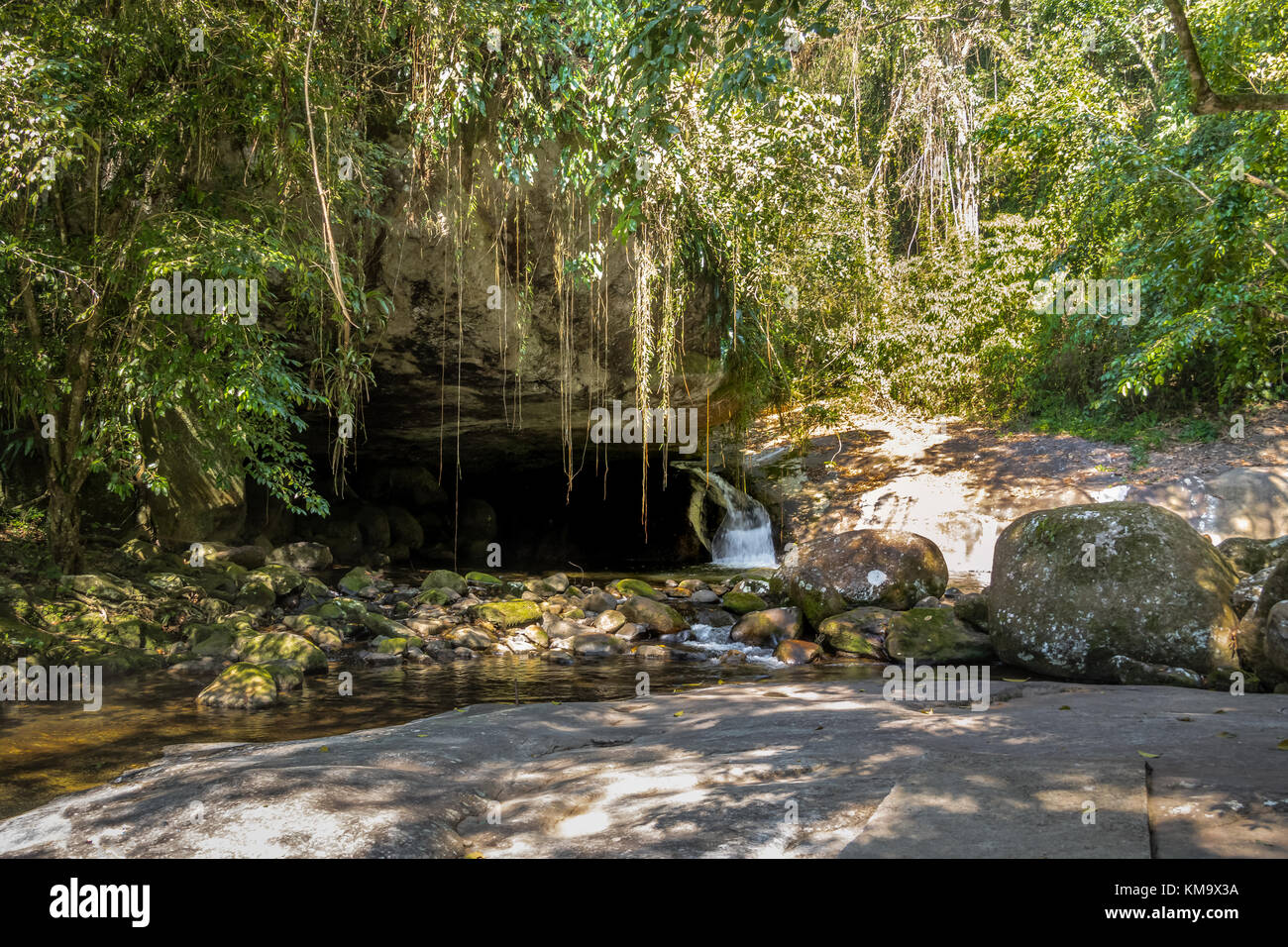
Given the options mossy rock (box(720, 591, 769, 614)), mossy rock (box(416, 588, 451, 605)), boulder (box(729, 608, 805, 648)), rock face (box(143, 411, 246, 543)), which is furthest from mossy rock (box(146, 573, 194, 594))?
mossy rock (box(720, 591, 769, 614))

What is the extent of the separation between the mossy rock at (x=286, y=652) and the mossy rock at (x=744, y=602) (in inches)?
198

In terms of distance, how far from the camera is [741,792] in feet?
11.3

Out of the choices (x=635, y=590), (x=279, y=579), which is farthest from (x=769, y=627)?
(x=279, y=579)

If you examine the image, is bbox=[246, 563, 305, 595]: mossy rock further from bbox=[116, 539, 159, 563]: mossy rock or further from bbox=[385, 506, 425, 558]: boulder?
bbox=[385, 506, 425, 558]: boulder

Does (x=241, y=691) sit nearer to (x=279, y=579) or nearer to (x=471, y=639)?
(x=471, y=639)

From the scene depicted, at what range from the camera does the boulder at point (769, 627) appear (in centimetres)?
958

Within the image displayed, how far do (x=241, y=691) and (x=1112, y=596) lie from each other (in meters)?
6.87

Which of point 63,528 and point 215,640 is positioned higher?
point 63,528

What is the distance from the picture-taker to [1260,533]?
1224 cm

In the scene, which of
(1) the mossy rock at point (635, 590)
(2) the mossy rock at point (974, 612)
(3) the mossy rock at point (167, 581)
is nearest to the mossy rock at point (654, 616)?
(1) the mossy rock at point (635, 590)

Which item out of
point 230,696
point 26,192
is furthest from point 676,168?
point 230,696

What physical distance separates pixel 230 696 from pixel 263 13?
590cm

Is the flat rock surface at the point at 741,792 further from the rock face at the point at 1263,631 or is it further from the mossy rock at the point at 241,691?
the mossy rock at the point at 241,691

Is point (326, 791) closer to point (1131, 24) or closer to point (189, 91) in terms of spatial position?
point (189, 91)
